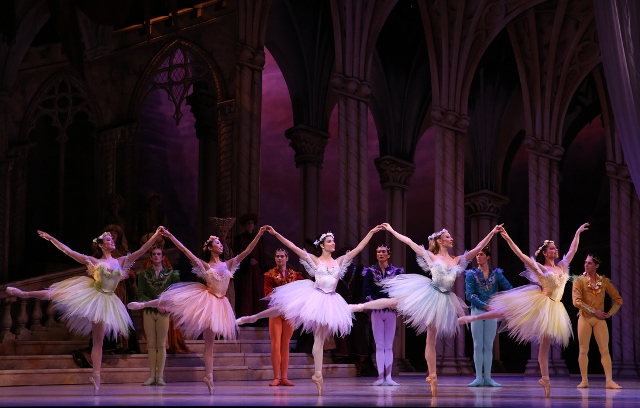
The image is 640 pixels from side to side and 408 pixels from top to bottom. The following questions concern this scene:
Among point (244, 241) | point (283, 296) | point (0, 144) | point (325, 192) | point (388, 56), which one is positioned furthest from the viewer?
point (325, 192)

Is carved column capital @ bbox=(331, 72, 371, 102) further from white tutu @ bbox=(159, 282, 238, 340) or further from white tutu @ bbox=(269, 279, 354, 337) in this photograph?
white tutu @ bbox=(159, 282, 238, 340)

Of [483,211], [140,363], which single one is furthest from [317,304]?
[483,211]

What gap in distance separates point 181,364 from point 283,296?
3.47 metres

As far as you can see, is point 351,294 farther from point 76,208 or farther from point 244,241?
point 76,208

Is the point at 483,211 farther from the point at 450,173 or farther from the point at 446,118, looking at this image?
the point at 446,118

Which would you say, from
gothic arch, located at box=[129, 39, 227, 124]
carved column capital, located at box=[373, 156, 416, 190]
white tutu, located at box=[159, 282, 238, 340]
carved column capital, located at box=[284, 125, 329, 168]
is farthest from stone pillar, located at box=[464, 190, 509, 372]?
white tutu, located at box=[159, 282, 238, 340]

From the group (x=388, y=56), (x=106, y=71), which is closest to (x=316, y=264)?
(x=106, y=71)

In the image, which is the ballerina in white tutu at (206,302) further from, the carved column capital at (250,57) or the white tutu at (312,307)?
the carved column capital at (250,57)

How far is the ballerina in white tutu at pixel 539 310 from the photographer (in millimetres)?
9617

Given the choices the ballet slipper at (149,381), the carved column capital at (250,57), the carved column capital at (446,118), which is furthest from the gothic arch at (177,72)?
the ballet slipper at (149,381)

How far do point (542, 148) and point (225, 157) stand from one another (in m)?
7.38

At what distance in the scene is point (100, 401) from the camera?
25.9 feet

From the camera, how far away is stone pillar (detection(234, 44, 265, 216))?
54.0ft

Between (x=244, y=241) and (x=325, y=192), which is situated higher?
(x=325, y=192)
